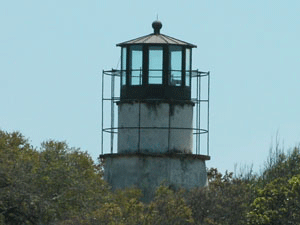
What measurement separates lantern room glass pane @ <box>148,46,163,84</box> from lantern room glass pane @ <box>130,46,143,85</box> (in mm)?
362

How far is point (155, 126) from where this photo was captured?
56688 mm

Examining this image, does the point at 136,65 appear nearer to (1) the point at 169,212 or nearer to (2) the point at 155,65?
(2) the point at 155,65

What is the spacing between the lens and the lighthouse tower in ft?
186

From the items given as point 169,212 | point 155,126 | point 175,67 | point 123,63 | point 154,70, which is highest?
point 123,63

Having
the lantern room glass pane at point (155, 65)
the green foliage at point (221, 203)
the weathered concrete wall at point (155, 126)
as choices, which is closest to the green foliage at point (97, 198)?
the green foliage at point (221, 203)

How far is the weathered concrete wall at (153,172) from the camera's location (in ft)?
186

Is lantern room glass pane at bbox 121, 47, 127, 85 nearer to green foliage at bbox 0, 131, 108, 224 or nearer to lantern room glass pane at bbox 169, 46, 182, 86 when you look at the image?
lantern room glass pane at bbox 169, 46, 182, 86

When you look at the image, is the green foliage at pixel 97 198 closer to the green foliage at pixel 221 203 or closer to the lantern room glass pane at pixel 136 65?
the green foliage at pixel 221 203

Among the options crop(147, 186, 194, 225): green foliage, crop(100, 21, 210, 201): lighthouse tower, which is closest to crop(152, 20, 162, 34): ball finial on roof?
crop(100, 21, 210, 201): lighthouse tower

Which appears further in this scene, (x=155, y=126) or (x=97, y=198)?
(x=155, y=126)

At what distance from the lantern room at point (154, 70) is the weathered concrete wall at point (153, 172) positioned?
2.23 m

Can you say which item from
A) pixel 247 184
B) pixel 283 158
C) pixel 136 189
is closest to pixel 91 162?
pixel 136 189

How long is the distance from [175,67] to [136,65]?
56.7 inches

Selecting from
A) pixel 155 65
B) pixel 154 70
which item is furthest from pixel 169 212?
pixel 155 65
